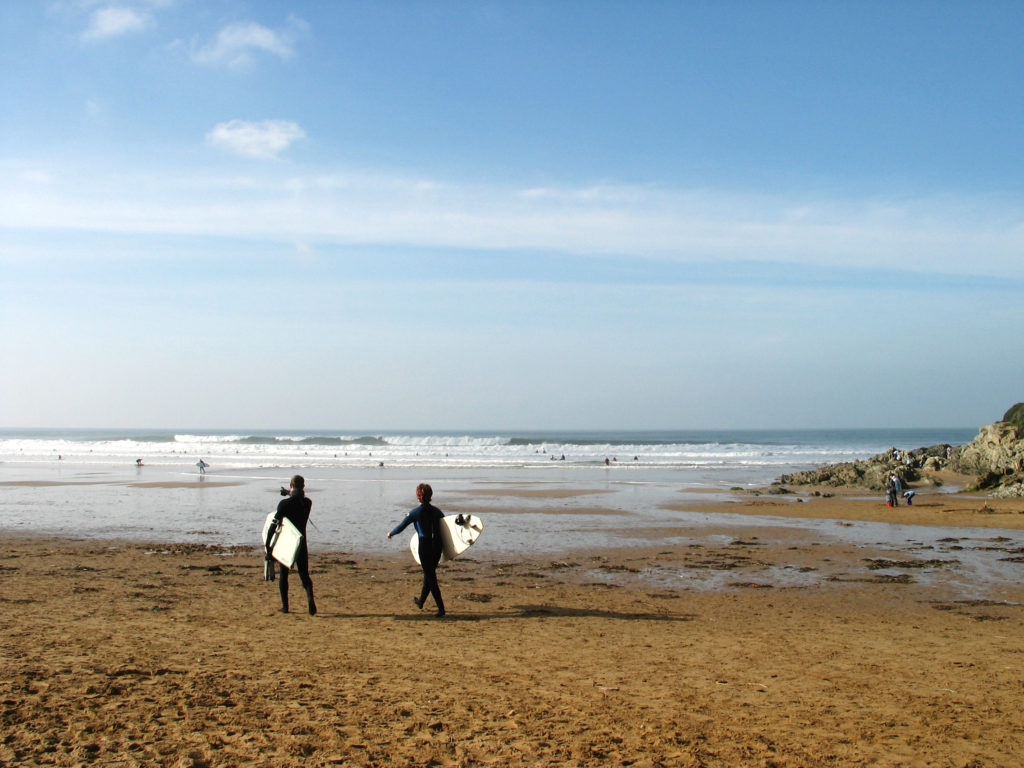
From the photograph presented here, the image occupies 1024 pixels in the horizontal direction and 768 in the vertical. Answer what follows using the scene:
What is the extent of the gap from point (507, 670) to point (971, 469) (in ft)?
135

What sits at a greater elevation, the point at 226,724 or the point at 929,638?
the point at 226,724

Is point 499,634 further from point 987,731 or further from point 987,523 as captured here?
point 987,523

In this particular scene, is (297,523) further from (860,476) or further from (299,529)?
(860,476)

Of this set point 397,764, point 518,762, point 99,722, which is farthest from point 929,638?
point 99,722

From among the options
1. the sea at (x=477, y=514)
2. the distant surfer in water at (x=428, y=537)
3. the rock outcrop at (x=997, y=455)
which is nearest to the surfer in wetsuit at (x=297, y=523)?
the distant surfer in water at (x=428, y=537)

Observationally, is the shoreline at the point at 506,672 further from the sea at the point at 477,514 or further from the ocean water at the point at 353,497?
the ocean water at the point at 353,497

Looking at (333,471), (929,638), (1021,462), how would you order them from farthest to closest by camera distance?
1. (333,471)
2. (1021,462)
3. (929,638)

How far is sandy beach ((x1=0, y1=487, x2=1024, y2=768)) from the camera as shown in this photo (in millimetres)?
5316

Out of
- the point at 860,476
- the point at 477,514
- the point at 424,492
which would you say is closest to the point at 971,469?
the point at 860,476

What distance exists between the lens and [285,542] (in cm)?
1025

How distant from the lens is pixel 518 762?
5.09 meters

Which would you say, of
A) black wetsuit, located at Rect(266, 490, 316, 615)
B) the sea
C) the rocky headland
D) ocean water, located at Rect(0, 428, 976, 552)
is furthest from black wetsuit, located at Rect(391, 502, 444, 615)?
the rocky headland

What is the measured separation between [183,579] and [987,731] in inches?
459

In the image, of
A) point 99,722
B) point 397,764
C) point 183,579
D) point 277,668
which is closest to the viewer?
point 397,764
